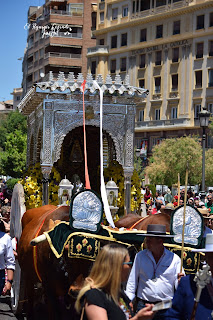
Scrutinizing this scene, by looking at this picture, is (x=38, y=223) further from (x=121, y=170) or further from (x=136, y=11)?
(x=136, y=11)

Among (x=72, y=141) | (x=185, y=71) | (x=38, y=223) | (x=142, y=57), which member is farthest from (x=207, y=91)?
(x=38, y=223)

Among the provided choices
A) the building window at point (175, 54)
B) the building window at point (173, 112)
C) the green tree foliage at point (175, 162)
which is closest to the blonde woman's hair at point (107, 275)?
the green tree foliage at point (175, 162)

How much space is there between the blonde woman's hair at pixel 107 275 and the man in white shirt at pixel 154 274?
1.73 meters

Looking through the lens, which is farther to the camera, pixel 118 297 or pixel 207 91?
pixel 207 91

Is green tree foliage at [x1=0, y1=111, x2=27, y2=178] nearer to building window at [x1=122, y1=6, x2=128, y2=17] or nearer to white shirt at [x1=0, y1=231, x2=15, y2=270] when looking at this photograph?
building window at [x1=122, y1=6, x2=128, y2=17]

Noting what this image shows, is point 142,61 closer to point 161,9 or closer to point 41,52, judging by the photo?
point 161,9

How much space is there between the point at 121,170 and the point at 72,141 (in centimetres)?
212

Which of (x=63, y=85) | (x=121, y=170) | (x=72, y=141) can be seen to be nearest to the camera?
(x=63, y=85)

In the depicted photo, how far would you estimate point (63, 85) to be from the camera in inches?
611

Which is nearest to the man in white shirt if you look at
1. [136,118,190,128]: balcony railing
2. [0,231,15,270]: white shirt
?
[0,231,15,270]: white shirt

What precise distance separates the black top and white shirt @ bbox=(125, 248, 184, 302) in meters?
1.85

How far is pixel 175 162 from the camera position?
4919 centimetres

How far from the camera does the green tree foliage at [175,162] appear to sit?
156 feet

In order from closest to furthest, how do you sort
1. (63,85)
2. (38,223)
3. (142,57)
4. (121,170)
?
(38,223), (63,85), (121,170), (142,57)
